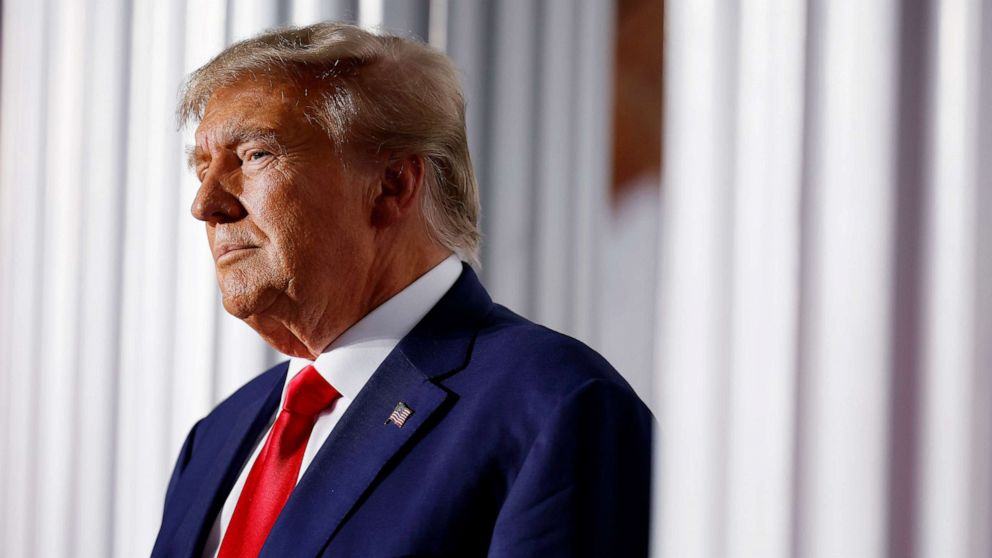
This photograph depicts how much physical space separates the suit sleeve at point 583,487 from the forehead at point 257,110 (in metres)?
0.51

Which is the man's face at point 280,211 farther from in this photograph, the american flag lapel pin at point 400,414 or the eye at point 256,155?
the american flag lapel pin at point 400,414

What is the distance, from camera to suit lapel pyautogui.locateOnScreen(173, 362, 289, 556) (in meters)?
1.48

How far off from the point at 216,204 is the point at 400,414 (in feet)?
1.18

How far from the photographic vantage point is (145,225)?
2062 mm

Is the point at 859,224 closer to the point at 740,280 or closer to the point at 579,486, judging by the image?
the point at 740,280

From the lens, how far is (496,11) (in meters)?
2.13

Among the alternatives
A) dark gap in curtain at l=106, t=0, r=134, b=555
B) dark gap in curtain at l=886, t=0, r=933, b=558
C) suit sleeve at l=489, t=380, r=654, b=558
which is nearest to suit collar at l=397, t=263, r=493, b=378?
suit sleeve at l=489, t=380, r=654, b=558

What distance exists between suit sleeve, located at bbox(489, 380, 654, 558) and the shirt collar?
0.30 meters

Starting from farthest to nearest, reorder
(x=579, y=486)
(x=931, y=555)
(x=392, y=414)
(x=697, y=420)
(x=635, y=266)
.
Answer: (x=635, y=266) → (x=392, y=414) → (x=579, y=486) → (x=697, y=420) → (x=931, y=555)

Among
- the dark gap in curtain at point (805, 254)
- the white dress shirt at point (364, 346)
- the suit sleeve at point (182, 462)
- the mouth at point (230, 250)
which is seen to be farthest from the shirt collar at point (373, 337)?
the dark gap in curtain at point (805, 254)

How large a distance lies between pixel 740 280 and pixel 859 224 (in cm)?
11

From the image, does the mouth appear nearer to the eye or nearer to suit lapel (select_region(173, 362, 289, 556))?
the eye

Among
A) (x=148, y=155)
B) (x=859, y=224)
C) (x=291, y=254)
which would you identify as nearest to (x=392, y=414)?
(x=291, y=254)

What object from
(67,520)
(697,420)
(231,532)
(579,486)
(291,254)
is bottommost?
(67,520)
